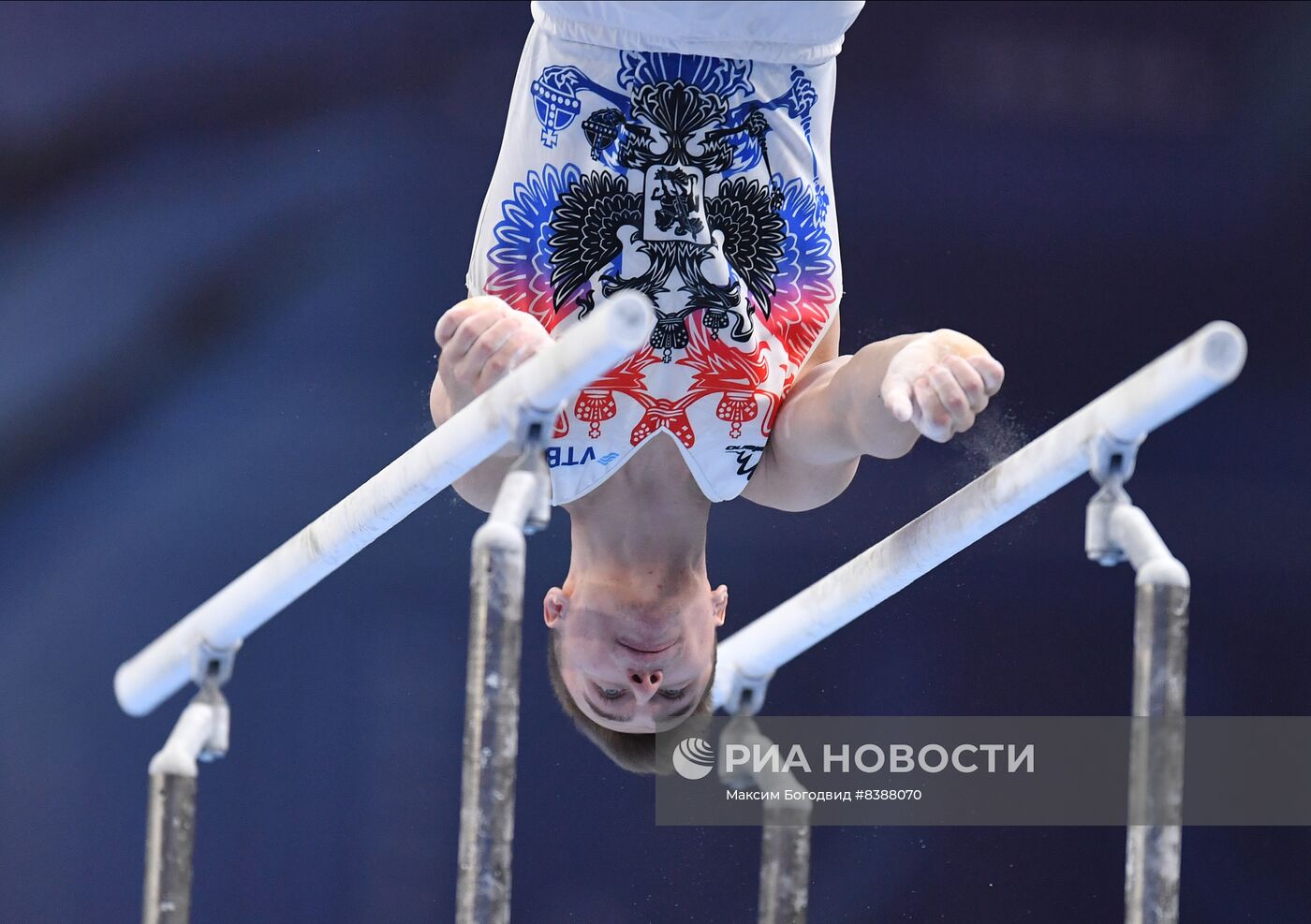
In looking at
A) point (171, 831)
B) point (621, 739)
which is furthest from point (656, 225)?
point (171, 831)

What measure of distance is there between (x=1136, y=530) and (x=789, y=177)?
1098 mm

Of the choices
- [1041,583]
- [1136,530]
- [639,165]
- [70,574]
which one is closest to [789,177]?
[639,165]

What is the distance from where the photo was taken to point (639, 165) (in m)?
2.35

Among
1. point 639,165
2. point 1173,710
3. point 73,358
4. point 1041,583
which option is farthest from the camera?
point 1041,583

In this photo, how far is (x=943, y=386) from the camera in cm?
174

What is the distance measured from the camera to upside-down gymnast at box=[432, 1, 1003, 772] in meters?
2.31

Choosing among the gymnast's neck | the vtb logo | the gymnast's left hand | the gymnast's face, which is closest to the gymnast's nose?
the gymnast's face

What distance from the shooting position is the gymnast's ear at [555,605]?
8.26 feet

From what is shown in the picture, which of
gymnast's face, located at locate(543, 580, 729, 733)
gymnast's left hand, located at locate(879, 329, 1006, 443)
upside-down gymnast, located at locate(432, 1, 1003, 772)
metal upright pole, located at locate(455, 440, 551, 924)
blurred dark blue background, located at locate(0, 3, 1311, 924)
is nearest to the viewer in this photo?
metal upright pole, located at locate(455, 440, 551, 924)

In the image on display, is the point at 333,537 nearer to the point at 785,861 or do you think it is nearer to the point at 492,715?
the point at 492,715

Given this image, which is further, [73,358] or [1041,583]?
[1041,583]

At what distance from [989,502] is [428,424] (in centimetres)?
234

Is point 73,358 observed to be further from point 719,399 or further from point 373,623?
point 719,399

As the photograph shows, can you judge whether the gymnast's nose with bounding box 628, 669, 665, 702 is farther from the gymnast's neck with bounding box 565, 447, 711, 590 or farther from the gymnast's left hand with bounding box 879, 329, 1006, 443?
the gymnast's left hand with bounding box 879, 329, 1006, 443
